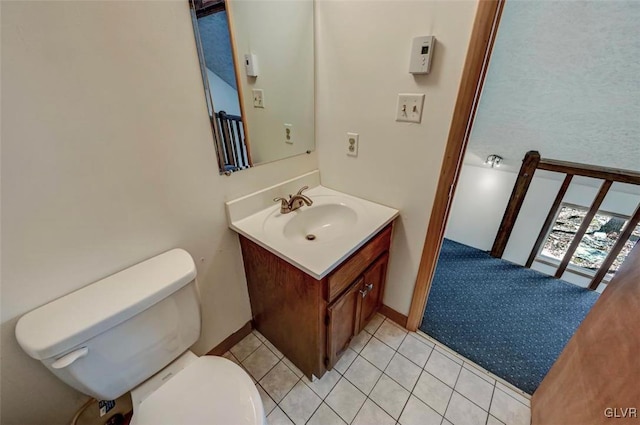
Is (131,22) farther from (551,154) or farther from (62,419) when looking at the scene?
(551,154)

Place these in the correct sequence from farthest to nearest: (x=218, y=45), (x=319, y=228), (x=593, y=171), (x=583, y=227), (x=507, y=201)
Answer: (x=507, y=201), (x=583, y=227), (x=593, y=171), (x=319, y=228), (x=218, y=45)

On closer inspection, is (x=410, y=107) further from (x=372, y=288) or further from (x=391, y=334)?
(x=391, y=334)

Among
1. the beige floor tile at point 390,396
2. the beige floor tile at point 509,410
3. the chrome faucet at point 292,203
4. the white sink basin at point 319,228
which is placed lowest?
the beige floor tile at point 390,396

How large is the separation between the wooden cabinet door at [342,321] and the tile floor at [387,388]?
0.53 ft

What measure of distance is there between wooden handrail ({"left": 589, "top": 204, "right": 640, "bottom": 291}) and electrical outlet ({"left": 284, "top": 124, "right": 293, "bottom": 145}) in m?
2.23

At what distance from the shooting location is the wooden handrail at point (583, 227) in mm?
1723

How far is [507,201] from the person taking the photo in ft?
6.99

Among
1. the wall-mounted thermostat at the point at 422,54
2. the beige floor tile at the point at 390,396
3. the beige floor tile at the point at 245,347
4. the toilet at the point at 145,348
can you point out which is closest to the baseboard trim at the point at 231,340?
the beige floor tile at the point at 245,347


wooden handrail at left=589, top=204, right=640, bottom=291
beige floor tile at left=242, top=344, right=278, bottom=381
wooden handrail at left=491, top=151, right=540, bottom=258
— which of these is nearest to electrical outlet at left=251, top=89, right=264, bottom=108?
beige floor tile at left=242, top=344, right=278, bottom=381

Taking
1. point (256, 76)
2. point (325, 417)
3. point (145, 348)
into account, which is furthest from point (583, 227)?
point (145, 348)

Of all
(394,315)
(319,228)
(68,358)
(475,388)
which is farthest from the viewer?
(394,315)

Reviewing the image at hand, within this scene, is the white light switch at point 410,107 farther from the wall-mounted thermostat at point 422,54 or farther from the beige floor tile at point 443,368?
the beige floor tile at point 443,368

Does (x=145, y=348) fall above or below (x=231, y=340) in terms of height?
above

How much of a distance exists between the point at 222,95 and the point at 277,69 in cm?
36
